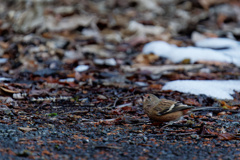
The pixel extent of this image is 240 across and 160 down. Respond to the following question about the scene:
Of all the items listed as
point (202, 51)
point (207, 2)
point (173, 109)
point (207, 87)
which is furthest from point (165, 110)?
point (207, 2)

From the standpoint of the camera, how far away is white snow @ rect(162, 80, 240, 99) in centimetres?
548

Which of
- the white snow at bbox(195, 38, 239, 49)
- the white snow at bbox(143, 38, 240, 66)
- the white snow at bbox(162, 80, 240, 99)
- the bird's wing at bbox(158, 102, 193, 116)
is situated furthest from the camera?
the white snow at bbox(195, 38, 239, 49)

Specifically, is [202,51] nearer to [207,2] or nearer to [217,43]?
[217,43]

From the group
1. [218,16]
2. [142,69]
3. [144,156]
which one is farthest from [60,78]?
[218,16]

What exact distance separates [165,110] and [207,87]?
168 centimetres

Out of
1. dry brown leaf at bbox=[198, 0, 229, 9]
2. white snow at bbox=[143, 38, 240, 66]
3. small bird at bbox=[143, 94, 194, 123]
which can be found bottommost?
small bird at bbox=[143, 94, 194, 123]

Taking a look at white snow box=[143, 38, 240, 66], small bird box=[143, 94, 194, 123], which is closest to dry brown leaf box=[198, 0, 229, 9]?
white snow box=[143, 38, 240, 66]

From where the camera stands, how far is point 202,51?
775 cm

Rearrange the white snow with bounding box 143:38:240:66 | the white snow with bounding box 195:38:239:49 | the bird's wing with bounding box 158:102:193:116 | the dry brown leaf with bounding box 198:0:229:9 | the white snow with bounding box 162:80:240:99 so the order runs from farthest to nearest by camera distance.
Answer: the dry brown leaf with bounding box 198:0:229:9
the white snow with bounding box 195:38:239:49
the white snow with bounding box 143:38:240:66
the white snow with bounding box 162:80:240:99
the bird's wing with bounding box 158:102:193:116

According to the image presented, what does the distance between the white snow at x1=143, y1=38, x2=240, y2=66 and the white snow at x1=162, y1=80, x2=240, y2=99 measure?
1551 mm

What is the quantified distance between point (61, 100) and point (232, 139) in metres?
2.43

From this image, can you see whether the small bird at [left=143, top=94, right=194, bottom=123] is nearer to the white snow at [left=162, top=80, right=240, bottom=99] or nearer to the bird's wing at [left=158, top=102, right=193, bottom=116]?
the bird's wing at [left=158, top=102, right=193, bottom=116]

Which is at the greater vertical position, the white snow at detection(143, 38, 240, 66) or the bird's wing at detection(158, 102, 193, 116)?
the white snow at detection(143, 38, 240, 66)

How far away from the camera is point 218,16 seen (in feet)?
35.4
